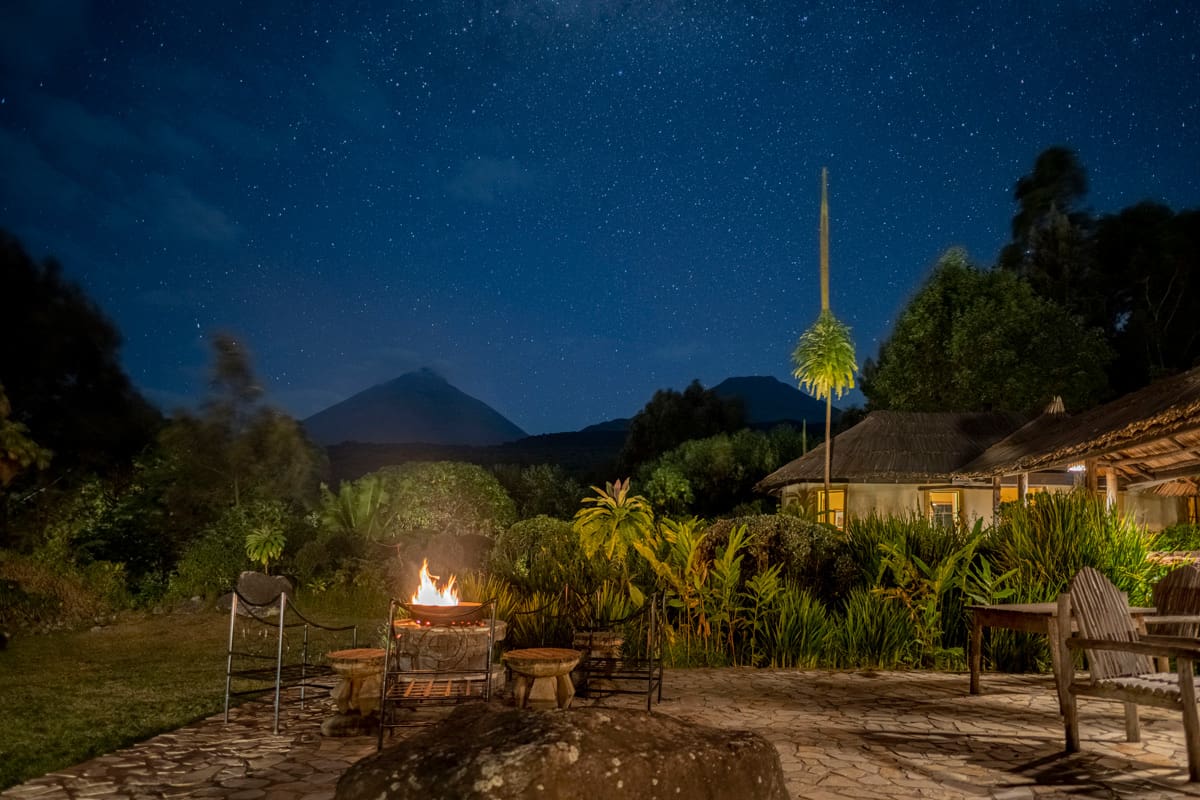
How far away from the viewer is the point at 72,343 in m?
18.8

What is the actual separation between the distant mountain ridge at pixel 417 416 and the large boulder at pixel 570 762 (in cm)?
10265

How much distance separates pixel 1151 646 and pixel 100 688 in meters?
8.61

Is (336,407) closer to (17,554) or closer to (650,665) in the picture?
(17,554)

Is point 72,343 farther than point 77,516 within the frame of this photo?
Yes

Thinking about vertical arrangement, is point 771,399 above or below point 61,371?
above

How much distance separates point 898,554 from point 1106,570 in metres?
2.22

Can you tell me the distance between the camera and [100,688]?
845cm

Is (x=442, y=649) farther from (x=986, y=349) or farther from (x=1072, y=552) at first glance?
(x=986, y=349)

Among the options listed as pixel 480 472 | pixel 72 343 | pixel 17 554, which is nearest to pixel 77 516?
pixel 17 554

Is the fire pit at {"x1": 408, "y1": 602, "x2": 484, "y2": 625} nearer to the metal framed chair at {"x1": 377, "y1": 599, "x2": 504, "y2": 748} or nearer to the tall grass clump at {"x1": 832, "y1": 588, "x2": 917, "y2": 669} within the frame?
the metal framed chair at {"x1": 377, "y1": 599, "x2": 504, "y2": 748}

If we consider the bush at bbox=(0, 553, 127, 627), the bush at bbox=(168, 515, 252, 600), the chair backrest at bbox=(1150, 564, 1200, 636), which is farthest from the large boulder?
the bush at bbox=(168, 515, 252, 600)

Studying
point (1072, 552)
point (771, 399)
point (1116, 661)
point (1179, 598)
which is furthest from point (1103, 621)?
point (771, 399)

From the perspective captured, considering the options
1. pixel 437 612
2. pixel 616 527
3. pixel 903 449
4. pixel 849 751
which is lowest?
pixel 849 751

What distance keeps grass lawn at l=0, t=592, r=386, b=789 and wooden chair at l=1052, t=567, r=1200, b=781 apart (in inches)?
237
